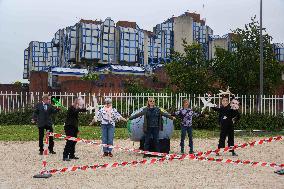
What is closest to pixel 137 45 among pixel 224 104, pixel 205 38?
pixel 205 38

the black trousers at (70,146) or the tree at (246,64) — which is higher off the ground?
the tree at (246,64)

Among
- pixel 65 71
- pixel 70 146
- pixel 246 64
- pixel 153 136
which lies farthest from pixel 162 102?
pixel 65 71

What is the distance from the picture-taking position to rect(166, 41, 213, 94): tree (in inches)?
1184

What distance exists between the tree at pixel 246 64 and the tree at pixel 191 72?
1119 mm

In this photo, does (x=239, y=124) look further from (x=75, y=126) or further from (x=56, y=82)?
(x=56, y=82)

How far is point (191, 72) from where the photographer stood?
99.5 ft

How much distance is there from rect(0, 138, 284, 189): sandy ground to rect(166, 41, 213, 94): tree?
16896mm

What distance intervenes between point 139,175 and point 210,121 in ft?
53.5

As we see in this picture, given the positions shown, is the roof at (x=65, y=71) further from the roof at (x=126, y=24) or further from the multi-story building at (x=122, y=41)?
the roof at (x=126, y=24)

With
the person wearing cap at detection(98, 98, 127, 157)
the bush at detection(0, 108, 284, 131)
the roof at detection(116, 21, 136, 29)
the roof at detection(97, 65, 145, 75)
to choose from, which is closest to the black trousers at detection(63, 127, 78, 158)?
the person wearing cap at detection(98, 98, 127, 157)

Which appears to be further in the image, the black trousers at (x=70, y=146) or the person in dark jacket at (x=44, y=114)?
the person in dark jacket at (x=44, y=114)

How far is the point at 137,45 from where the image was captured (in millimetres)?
61406

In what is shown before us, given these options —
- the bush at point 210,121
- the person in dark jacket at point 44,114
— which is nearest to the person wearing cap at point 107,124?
the person in dark jacket at point 44,114

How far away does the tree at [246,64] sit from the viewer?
96.4 feet
